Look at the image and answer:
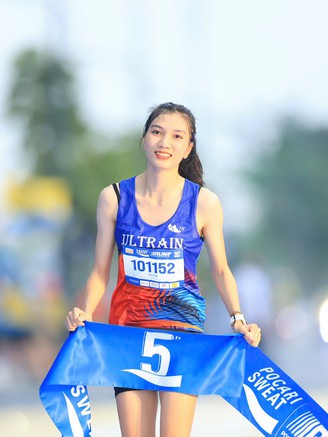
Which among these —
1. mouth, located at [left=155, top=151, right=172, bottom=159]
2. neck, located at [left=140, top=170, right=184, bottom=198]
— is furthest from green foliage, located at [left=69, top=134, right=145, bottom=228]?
mouth, located at [left=155, top=151, right=172, bottom=159]

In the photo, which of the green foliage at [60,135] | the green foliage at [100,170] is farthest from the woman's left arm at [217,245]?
the green foliage at [100,170]

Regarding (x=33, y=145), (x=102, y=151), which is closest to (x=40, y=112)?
(x=33, y=145)

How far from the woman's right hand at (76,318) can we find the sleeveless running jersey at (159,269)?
0.18 meters

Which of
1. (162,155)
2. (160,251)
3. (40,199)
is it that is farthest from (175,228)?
(40,199)

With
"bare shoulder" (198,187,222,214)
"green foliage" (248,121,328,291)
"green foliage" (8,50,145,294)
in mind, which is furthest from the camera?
"green foliage" (248,121,328,291)

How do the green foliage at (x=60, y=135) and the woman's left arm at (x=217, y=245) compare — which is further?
the green foliage at (x=60, y=135)

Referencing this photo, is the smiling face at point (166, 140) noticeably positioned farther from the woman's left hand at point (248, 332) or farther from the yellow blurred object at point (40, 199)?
the yellow blurred object at point (40, 199)

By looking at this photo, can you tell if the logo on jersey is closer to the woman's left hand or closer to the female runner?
the female runner

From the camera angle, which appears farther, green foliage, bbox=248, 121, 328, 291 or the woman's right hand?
green foliage, bbox=248, 121, 328, 291

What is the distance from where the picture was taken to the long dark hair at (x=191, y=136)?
6.24 m

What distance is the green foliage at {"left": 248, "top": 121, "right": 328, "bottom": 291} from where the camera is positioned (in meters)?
74.2

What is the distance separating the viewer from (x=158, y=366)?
6.15 meters

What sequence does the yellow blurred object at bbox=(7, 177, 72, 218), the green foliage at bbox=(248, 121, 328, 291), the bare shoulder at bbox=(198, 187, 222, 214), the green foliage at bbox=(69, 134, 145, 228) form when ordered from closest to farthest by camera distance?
1. the bare shoulder at bbox=(198, 187, 222, 214)
2. the yellow blurred object at bbox=(7, 177, 72, 218)
3. the green foliage at bbox=(69, 134, 145, 228)
4. the green foliage at bbox=(248, 121, 328, 291)

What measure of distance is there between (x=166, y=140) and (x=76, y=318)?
3.05 feet
